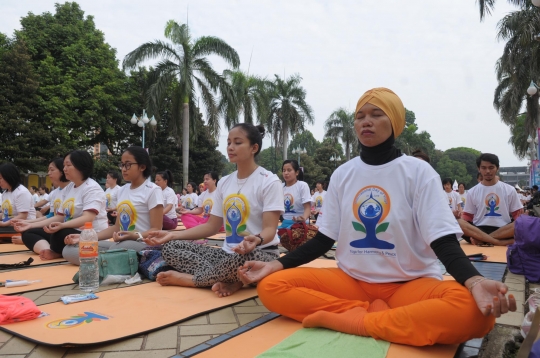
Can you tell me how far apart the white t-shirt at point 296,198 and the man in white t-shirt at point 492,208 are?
8.69ft

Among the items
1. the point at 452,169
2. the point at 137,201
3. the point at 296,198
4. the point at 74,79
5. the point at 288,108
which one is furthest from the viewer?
the point at 452,169

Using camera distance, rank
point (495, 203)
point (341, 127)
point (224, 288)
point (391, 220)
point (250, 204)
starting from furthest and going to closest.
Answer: point (341, 127)
point (495, 203)
point (250, 204)
point (224, 288)
point (391, 220)

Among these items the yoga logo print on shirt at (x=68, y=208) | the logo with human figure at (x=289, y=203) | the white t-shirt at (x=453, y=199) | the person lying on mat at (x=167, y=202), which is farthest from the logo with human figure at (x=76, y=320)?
the white t-shirt at (x=453, y=199)

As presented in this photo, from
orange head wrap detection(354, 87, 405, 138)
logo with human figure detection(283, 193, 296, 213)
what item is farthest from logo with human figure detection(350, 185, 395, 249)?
logo with human figure detection(283, 193, 296, 213)

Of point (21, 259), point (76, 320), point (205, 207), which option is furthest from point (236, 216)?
point (205, 207)

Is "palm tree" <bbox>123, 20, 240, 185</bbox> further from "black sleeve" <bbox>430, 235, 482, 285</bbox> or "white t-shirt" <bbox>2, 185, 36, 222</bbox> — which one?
"black sleeve" <bbox>430, 235, 482, 285</bbox>

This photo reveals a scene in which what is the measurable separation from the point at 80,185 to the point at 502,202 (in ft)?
19.5

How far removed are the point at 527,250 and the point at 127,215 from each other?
417cm

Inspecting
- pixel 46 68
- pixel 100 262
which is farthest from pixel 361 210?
pixel 46 68

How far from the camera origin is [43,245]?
5.91m

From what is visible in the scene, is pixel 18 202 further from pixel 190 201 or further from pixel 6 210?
pixel 190 201

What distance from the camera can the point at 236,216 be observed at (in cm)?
384

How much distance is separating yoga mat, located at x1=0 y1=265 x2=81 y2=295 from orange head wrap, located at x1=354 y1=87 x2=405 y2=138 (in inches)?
117

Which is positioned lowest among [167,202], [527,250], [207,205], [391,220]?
[527,250]
